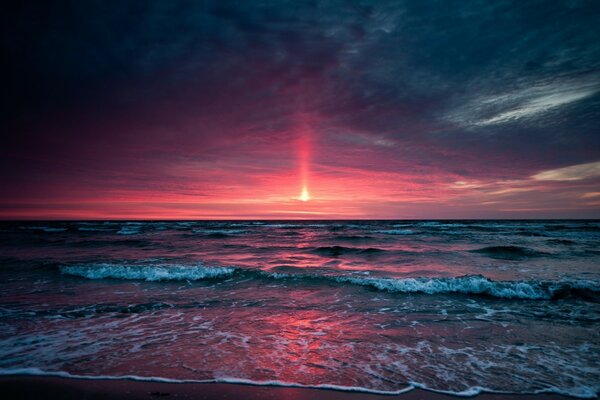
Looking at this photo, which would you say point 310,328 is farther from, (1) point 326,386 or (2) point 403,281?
(2) point 403,281

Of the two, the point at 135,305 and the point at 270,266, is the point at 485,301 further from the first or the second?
the point at 135,305

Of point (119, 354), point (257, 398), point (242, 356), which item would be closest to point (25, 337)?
point (119, 354)

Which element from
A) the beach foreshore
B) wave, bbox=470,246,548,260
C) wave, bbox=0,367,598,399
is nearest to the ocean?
wave, bbox=0,367,598,399

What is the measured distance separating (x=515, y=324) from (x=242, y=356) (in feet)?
21.1

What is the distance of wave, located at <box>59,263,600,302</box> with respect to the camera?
31.7ft

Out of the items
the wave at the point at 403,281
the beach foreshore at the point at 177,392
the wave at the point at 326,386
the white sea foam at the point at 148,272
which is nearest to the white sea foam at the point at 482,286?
the wave at the point at 403,281

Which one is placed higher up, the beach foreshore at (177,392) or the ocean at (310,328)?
the beach foreshore at (177,392)

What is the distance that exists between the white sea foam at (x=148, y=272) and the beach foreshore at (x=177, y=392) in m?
8.15

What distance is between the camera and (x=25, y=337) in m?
6.16

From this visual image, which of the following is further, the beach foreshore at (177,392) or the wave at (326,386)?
the wave at (326,386)

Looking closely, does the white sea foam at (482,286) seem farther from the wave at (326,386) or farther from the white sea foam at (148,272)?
the white sea foam at (148,272)

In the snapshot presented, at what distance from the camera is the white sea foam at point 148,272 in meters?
12.6

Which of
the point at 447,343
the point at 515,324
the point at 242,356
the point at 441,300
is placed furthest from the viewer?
the point at 441,300

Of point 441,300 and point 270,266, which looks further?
point 270,266
